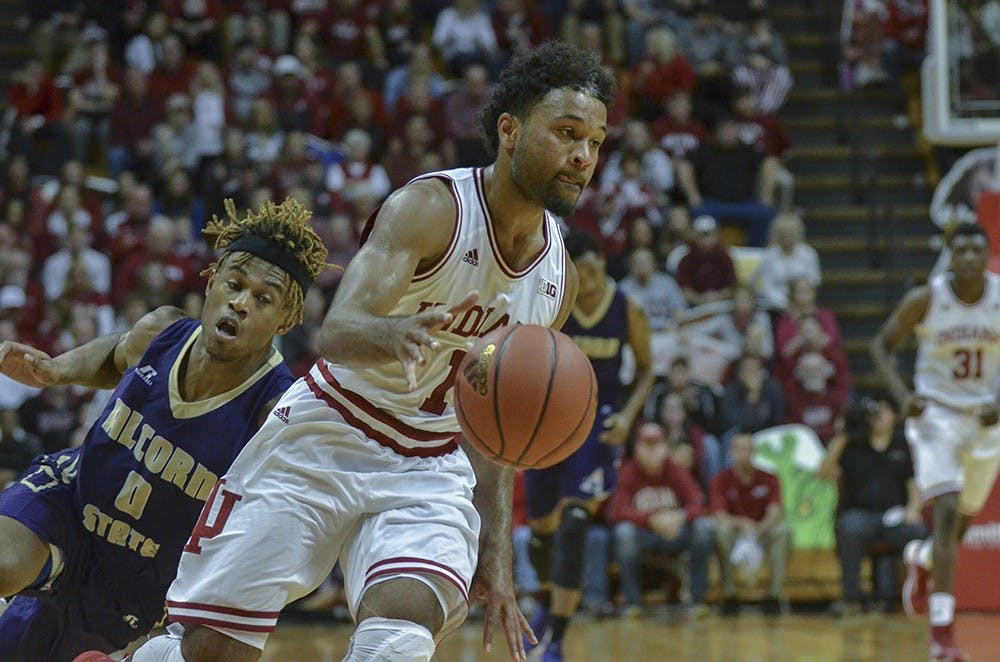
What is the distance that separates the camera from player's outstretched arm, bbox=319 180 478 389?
334 centimetres

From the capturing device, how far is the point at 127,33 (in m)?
14.2

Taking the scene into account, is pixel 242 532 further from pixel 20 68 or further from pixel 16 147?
pixel 20 68

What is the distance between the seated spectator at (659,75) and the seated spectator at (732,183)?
76 centimetres

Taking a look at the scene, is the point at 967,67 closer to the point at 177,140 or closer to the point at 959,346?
the point at 959,346

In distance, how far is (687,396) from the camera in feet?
35.2

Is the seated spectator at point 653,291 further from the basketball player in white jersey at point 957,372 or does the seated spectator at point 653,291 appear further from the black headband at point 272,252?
the black headband at point 272,252

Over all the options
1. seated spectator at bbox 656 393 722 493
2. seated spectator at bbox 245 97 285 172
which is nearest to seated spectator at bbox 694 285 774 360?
seated spectator at bbox 656 393 722 493

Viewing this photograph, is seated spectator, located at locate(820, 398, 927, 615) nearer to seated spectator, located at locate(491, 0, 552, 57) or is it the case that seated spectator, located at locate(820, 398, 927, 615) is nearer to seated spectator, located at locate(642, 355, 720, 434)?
seated spectator, located at locate(642, 355, 720, 434)

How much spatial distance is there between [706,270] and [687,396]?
5.07ft

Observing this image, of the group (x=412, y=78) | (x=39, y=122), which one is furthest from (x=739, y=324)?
(x=39, y=122)

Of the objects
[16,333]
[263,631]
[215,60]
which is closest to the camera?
[263,631]

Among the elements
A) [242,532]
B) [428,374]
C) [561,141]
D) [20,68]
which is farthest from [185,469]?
[20,68]

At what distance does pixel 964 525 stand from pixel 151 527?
497 centimetres

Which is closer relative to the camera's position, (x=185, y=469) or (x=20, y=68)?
(x=185, y=469)
